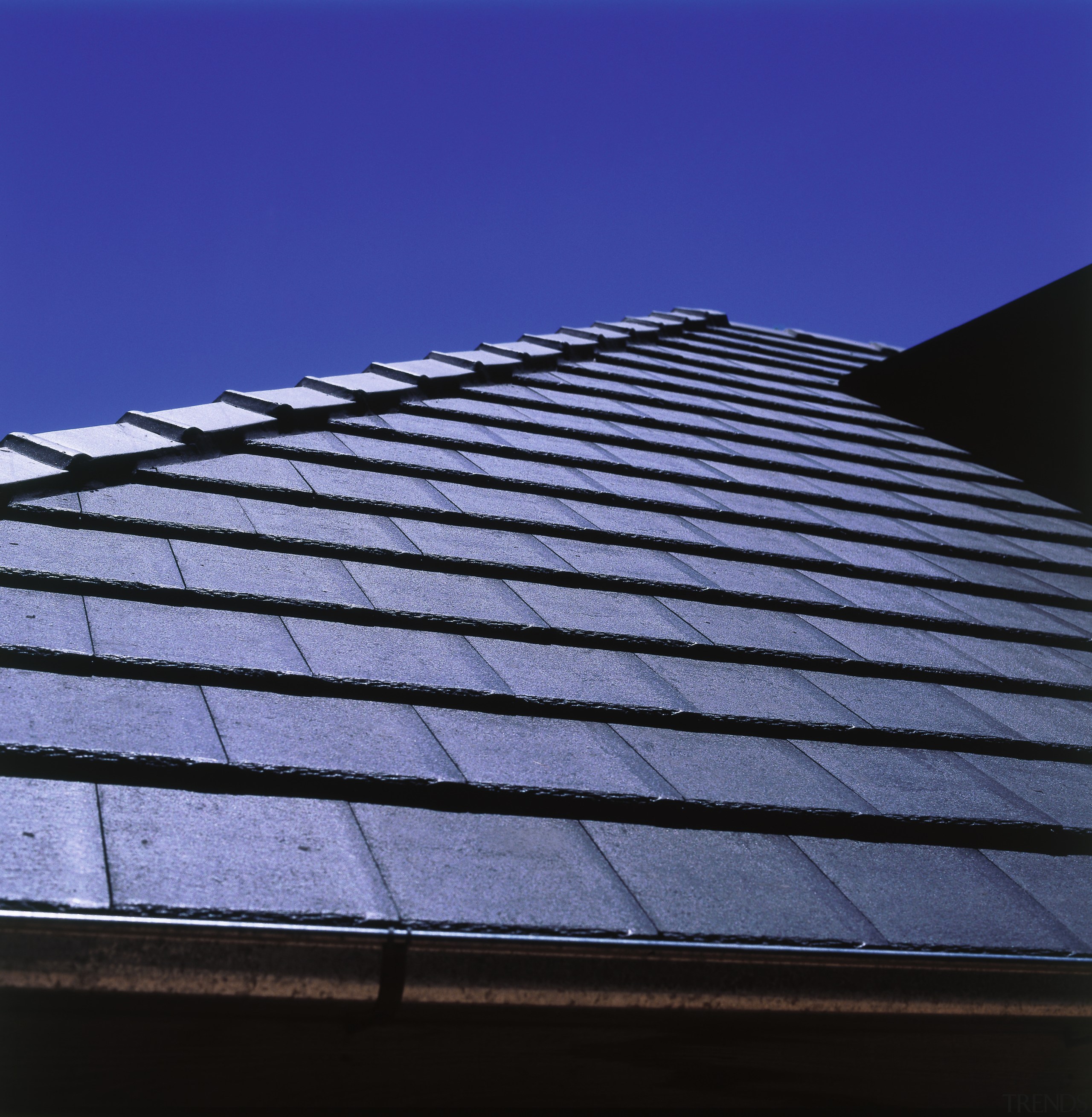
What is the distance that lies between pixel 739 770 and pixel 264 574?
3.68 ft

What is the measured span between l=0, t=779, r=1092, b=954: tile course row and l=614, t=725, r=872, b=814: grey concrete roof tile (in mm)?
102

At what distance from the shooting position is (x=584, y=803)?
5.41 feet

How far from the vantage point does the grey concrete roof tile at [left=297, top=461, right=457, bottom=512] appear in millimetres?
2662

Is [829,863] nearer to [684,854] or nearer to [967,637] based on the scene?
[684,854]

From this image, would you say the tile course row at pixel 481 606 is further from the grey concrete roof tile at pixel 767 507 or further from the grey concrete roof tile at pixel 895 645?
the grey concrete roof tile at pixel 767 507

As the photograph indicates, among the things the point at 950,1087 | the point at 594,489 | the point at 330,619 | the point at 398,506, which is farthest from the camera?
the point at 594,489

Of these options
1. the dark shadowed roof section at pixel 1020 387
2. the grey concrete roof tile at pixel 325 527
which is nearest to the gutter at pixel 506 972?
the grey concrete roof tile at pixel 325 527

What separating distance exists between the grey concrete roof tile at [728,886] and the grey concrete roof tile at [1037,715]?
1055mm

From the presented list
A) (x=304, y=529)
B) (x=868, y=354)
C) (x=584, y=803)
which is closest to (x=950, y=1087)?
(x=584, y=803)

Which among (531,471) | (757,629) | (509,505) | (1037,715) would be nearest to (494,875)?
(757,629)

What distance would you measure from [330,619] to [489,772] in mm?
586

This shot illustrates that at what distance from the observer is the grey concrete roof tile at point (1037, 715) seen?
244cm

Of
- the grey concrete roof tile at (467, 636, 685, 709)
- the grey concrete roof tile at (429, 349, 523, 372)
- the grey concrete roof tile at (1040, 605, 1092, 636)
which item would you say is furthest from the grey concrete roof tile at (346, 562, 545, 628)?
the grey concrete roof tile at (1040, 605, 1092, 636)

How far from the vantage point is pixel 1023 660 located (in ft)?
9.41
